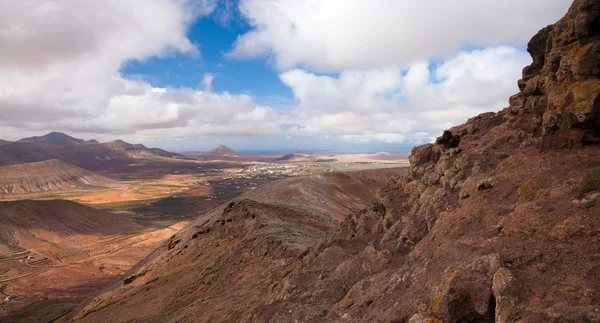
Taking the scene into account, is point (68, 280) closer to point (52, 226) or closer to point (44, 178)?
point (52, 226)

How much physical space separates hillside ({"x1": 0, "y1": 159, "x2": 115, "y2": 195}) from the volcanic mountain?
141 metres

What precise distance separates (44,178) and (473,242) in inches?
6666

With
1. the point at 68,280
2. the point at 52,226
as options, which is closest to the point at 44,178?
the point at 52,226

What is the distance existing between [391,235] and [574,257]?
265 inches

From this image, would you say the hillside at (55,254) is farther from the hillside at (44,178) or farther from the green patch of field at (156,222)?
the hillside at (44,178)

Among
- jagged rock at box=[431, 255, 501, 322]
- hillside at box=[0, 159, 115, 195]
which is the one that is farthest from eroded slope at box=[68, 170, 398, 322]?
hillside at box=[0, 159, 115, 195]

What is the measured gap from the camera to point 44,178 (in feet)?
451

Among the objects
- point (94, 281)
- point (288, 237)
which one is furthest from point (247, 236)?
point (94, 281)

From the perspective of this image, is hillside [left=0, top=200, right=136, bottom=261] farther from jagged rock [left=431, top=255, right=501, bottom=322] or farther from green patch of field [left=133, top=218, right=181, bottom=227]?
jagged rock [left=431, top=255, right=501, bottom=322]

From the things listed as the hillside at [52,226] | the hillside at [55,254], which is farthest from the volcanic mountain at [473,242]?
the hillside at [52,226]

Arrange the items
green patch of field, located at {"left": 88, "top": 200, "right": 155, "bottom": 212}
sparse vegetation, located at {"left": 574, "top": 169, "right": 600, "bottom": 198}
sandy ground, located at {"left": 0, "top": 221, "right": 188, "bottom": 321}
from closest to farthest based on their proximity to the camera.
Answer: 1. sparse vegetation, located at {"left": 574, "top": 169, "right": 600, "bottom": 198}
2. sandy ground, located at {"left": 0, "top": 221, "right": 188, "bottom": 321}
3. green patch of field, located at {"left": 88, "top": 200, "right": 155, "bottom": 212}

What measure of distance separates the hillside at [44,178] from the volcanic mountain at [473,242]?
140814mm

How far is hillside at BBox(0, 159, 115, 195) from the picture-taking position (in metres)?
126

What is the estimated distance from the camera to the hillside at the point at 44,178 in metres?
126
